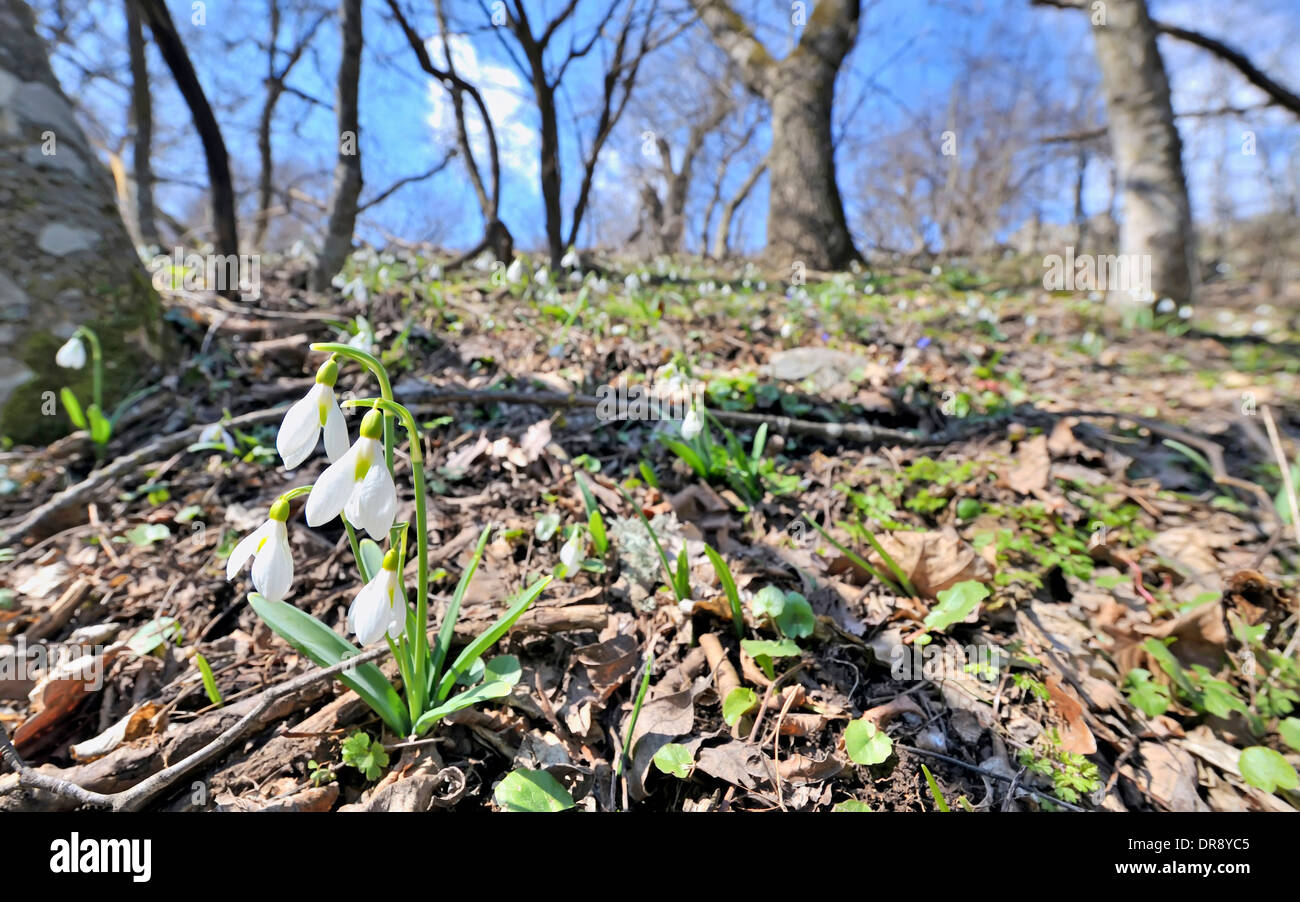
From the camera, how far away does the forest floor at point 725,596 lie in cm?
115

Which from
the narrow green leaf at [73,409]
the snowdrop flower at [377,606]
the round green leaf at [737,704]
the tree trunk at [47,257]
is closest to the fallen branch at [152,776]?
the snowdrop flower at [377,606]

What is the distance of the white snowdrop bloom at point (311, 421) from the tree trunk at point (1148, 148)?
7254mm

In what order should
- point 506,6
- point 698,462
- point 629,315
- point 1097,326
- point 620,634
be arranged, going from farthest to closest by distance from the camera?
point 506,6, point 1097,326, point 629,315, point 698,462, point 620,634

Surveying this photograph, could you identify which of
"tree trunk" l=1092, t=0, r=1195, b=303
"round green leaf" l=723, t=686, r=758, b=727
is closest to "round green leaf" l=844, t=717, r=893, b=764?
"round green leaf" l=723, t=686, r=758, b=727

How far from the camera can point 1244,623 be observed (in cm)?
154

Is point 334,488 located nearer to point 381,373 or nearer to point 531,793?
point 381,373

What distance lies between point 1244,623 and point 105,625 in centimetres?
320

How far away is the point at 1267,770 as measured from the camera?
3.69 feet

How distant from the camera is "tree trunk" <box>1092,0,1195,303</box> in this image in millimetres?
5477

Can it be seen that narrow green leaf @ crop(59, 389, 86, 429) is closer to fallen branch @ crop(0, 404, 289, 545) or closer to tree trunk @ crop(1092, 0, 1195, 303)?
fallen branch @ crop(0, 404, 289, 545)

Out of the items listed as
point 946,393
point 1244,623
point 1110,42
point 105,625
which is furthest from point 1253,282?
point 105,625

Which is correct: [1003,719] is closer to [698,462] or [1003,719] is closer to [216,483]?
[698,462]

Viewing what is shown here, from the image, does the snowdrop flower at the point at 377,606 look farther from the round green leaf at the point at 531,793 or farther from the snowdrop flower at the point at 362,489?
the round green leaf at the point at 531,793

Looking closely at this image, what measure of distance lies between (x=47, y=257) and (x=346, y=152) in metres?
2.27
